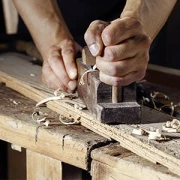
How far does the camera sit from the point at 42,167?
51.1 inches

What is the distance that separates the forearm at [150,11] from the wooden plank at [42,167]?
15.9 inches

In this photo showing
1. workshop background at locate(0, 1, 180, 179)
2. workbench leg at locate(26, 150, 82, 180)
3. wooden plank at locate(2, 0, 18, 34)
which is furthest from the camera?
wooden plank at locate(2, 0, 18, 34)

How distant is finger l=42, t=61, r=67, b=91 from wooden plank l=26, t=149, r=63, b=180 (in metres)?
0.24

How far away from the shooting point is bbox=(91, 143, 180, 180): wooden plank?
105 centimetres

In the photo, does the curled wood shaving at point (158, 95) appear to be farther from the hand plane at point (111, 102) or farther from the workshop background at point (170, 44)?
the workshop background at point (170, 44)

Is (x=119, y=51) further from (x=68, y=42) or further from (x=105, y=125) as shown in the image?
(x=68, y=42)

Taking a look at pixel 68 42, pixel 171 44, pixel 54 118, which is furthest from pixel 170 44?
pixel 54 118

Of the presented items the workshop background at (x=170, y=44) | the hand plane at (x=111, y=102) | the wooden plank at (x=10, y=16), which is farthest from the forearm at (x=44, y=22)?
the wooden plank at (x=10, y=16)

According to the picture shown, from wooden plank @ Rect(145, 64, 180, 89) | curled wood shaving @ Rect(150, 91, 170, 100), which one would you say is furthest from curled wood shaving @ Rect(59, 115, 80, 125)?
wooden plank @ Rect(145, 64, 180, 89)

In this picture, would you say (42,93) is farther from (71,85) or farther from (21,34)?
(21,34)

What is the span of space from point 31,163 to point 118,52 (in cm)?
37

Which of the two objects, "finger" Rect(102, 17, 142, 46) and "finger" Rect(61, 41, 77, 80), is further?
"finger" Rect(61, 41, 77, 80)

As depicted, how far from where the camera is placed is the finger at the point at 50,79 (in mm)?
1494

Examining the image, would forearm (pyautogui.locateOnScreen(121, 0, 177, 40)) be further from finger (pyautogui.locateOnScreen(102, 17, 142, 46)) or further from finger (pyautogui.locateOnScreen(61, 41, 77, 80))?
finger (pyautogui.locateOnScreen(61, 41, 77, 80))
